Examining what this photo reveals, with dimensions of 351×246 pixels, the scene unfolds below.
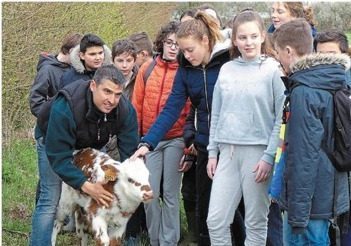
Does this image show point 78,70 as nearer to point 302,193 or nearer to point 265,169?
point 265,169

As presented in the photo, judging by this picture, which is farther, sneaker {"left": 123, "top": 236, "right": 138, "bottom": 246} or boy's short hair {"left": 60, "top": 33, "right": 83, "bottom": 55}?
boy's short hair {"left": 60, "top": 33, "right": 83, "bottom": 55}

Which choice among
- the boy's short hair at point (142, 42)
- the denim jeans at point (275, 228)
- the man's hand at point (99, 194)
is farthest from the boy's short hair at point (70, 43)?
the denim jeans at point (275, 228)

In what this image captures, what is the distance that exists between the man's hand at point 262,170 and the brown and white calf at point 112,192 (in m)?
0.75

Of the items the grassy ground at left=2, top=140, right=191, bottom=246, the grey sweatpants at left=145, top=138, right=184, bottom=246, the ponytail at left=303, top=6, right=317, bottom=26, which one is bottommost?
the grassy ground at left=2, top=140, right=191, bottom=246

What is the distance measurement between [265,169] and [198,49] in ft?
3.63

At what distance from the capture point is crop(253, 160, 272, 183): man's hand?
→ 427 cm

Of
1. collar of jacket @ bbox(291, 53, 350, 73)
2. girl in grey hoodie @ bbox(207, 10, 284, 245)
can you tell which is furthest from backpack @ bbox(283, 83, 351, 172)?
girl in grey hoodie @ bbox(207, 10, 284, 245)

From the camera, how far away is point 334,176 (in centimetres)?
389

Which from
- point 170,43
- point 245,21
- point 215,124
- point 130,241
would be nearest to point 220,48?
point 245,21

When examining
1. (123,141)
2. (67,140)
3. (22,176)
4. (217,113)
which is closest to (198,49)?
(217,113)

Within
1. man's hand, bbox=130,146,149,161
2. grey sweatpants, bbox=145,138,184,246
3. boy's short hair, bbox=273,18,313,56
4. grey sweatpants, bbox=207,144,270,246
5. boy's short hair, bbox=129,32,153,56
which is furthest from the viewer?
boy's short hair, bbox=129,32,153,56

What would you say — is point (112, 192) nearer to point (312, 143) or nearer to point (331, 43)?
point (312, 143)

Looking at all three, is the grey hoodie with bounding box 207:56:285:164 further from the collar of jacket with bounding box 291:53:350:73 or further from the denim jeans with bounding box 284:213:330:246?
the denim jeans with bounding box 284:213:330:246

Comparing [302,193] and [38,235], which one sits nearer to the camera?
[302,193]
